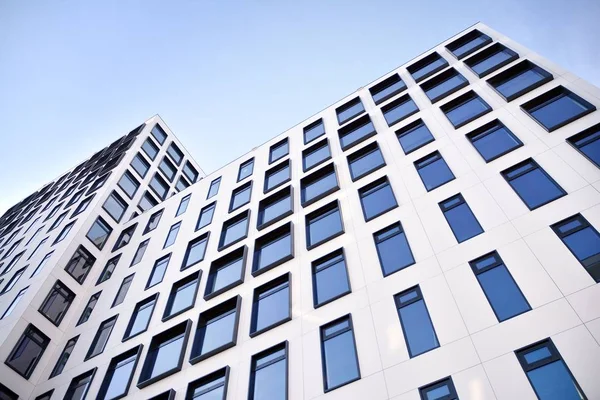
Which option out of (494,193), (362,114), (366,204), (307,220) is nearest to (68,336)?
(307,220)

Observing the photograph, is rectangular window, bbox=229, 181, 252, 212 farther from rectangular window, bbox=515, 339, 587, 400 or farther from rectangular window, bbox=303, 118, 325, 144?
rectangular window, bbox=515, 339, 587, 400

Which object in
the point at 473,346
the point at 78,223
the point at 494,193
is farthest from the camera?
the point at 78,223

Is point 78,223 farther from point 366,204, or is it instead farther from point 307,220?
point 366,204

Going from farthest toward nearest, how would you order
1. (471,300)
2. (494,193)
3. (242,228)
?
1. (242,228)
2. (494,193)
3. (471,300)

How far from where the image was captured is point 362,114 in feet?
98.7

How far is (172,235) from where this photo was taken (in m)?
31.5

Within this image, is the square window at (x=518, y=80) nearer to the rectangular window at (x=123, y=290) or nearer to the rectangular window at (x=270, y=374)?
the rectangular window at (x=270, y=374)

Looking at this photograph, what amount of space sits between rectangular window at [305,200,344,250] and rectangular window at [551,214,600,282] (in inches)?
360

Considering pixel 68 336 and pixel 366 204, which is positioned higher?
pixel 366 204

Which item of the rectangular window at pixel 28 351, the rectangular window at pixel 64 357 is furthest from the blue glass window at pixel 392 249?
the rectangular window at pixel 28 351

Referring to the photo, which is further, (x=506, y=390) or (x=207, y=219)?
(x=207, y=219)

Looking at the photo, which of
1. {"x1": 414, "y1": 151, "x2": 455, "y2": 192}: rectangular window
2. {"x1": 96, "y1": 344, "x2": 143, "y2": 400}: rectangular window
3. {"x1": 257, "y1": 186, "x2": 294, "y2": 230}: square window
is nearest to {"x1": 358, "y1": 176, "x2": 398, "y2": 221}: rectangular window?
{"x1": 414, "y1": 151, "x2": 455, "y2": 192}: rectangular window

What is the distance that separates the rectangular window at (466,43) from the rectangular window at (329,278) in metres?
17.8

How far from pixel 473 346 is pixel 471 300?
174 centimetres
